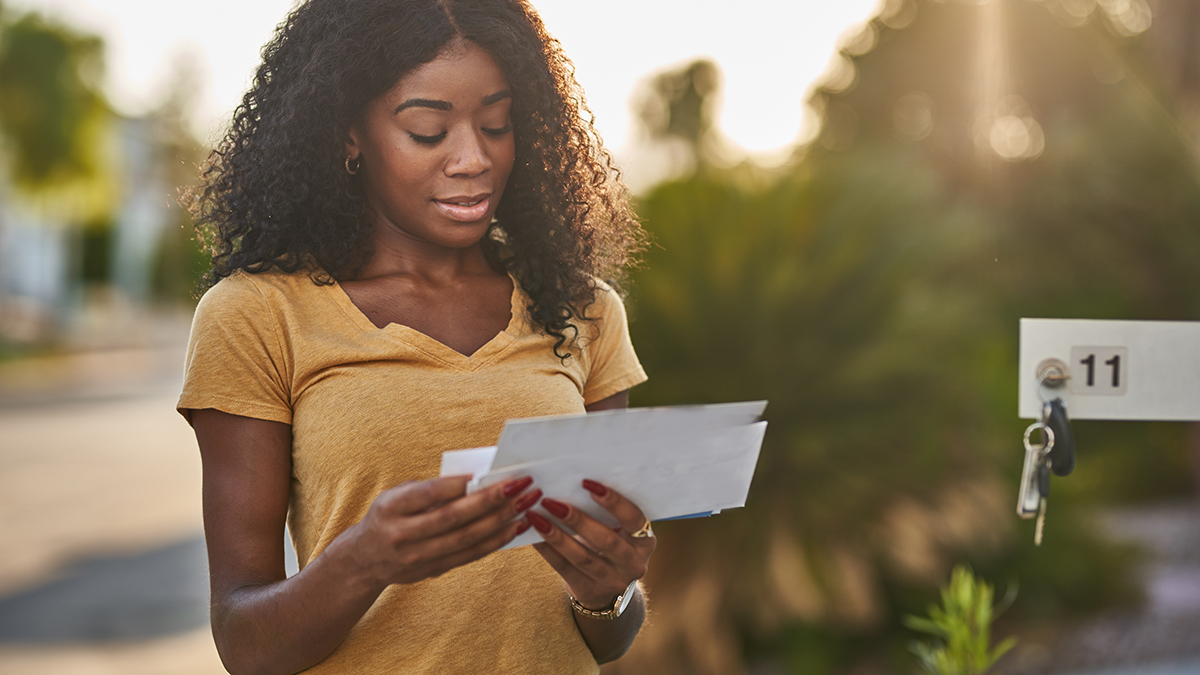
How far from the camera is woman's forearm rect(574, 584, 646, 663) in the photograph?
147 centimetres

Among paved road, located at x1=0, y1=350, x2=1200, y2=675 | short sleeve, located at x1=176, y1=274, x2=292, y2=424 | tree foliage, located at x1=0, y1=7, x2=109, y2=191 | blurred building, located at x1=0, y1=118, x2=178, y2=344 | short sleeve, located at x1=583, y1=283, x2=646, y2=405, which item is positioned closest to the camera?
short sleeve, located at x1=176, y1=274, x2=292, y2=424

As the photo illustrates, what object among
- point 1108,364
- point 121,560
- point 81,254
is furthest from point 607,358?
point 81,254

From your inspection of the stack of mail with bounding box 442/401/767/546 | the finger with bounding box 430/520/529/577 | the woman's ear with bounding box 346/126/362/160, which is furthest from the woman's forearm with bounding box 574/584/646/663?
the woman's ear with bounding box 346/126/362/160

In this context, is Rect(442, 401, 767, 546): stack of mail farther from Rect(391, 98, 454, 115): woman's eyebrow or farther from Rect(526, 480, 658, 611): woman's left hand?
Rect(391, 98, 454, 115): woman's eyebrow

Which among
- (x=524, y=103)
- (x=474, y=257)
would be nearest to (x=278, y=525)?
(x=474, y=257)

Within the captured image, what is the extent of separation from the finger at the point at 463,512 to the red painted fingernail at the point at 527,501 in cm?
2

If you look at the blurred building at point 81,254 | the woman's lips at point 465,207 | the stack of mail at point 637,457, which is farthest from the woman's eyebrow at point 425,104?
the blurred building at point 81,254

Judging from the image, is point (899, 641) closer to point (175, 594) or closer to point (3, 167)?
point (175, 594)

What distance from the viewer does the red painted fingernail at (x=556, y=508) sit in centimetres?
113

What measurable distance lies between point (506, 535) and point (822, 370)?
12.9 ft

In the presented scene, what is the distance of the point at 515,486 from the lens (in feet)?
3.49

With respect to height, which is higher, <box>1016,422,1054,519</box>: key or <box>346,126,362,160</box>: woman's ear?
<box>346,126,362,160</box>: woman's ear

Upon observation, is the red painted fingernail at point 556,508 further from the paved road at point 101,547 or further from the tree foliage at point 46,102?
the tree foliage at point 46,102

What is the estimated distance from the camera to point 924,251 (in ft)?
16.7
